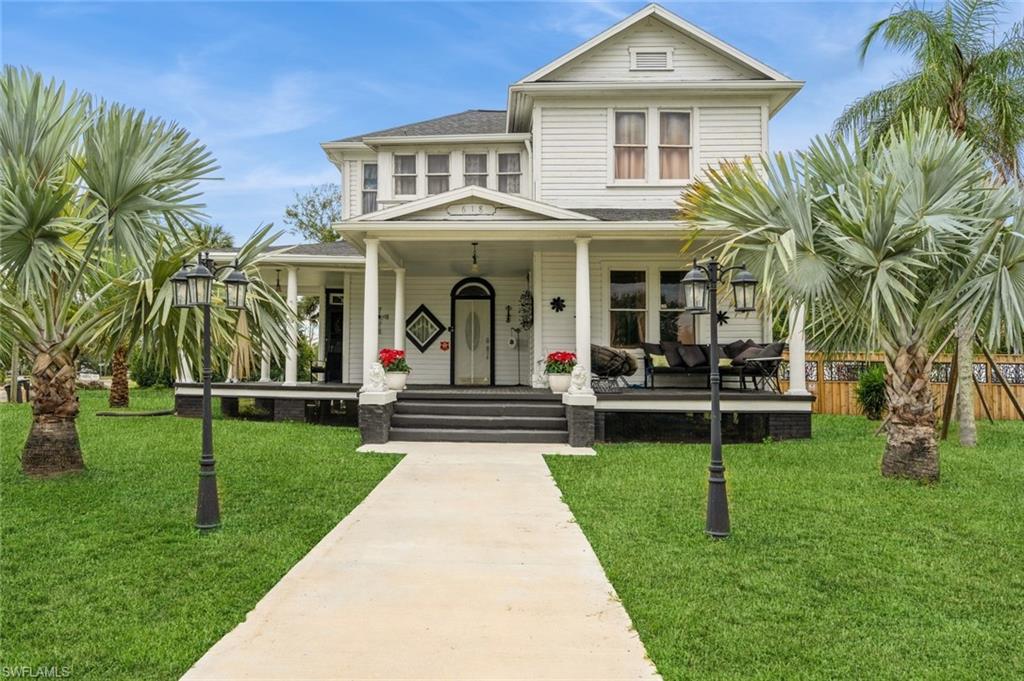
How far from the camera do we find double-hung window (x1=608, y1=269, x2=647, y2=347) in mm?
12586

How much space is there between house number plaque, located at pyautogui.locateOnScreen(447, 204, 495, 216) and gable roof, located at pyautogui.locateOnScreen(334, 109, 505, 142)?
4556mm

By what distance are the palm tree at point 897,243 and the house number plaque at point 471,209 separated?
3.92 metres

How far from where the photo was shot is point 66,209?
6531 mm

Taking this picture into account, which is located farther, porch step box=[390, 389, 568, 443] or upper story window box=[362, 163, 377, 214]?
upper story window box=[362, 163, 377, 214]

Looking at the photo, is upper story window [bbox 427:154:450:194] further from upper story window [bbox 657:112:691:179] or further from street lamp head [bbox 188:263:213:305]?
street lamp head [bbox 188:263:213:305]

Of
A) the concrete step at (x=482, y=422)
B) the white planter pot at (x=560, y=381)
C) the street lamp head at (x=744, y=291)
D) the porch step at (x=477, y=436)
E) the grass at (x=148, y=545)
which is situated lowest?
the grass at (x=148, y=545)

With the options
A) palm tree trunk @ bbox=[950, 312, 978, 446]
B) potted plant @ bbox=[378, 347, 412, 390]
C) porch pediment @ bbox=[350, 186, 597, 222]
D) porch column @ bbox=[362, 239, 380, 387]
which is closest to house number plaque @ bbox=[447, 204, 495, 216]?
porch pediment @ bbox=[350, 186, 597, 222]

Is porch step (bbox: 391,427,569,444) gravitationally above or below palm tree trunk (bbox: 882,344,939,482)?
below

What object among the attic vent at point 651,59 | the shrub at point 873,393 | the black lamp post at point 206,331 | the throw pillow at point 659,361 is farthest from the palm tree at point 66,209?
the shrub at point 873,393

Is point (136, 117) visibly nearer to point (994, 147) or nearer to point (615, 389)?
point (615, 389)

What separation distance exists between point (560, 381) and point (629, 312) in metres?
2.72

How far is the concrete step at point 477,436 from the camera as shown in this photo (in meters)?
10.0

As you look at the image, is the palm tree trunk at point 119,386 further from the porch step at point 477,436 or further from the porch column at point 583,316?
the porch column at point 583,316

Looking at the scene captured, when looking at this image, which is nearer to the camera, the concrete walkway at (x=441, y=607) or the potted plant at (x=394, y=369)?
the concrete walkway at (x=441, y=607)
